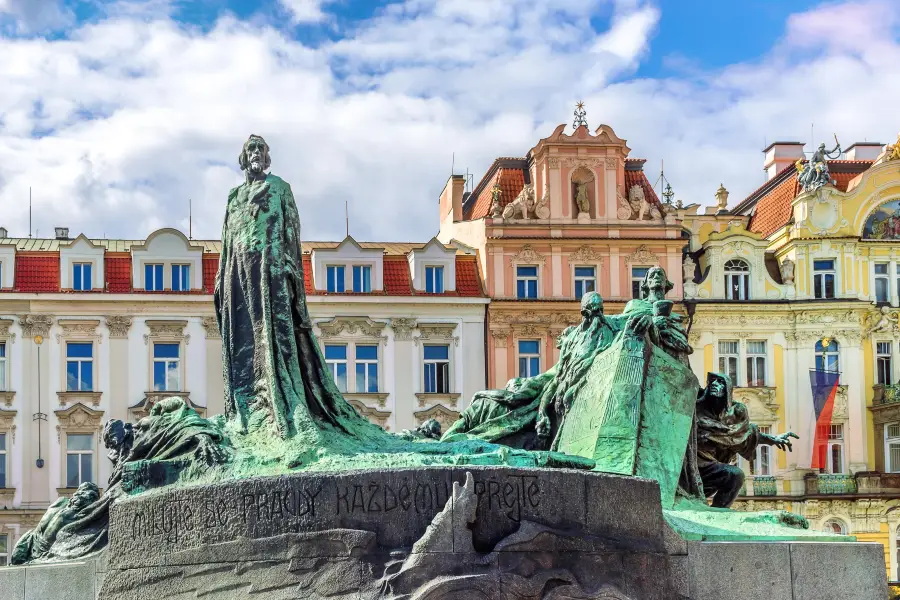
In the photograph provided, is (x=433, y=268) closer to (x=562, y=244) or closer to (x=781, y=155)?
(x=562, y=244)

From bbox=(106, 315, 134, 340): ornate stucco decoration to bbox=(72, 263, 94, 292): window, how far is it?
975 mm

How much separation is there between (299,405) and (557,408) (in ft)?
9.43

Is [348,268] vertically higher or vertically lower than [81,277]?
higher

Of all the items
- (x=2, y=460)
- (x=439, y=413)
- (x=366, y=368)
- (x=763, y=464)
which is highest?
Result: (x=366, y=368)

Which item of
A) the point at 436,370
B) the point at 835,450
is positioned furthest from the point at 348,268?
the point at 835,450

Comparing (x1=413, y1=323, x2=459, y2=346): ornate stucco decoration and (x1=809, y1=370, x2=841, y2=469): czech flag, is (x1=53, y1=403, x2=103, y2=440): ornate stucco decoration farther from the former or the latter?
(x1=809, y1=370, x2=841, y2=469): czech flag

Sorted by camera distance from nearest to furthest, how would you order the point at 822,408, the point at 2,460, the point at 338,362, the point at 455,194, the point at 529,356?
1. the point at 2,460
2. the point at 338,362
3. the point at 529,356
4. the point at 822,408
5. the point at 455,194

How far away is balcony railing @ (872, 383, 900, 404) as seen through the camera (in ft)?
143

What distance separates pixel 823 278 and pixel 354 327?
487 inches

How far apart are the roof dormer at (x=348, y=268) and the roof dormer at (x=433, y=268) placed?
85cm

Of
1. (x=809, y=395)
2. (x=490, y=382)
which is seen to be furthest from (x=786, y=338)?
(x=490, y=382)

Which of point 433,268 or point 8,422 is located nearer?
point 8,422

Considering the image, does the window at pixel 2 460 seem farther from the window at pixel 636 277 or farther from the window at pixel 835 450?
the window at pixel 835 450

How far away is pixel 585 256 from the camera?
43.5 m
